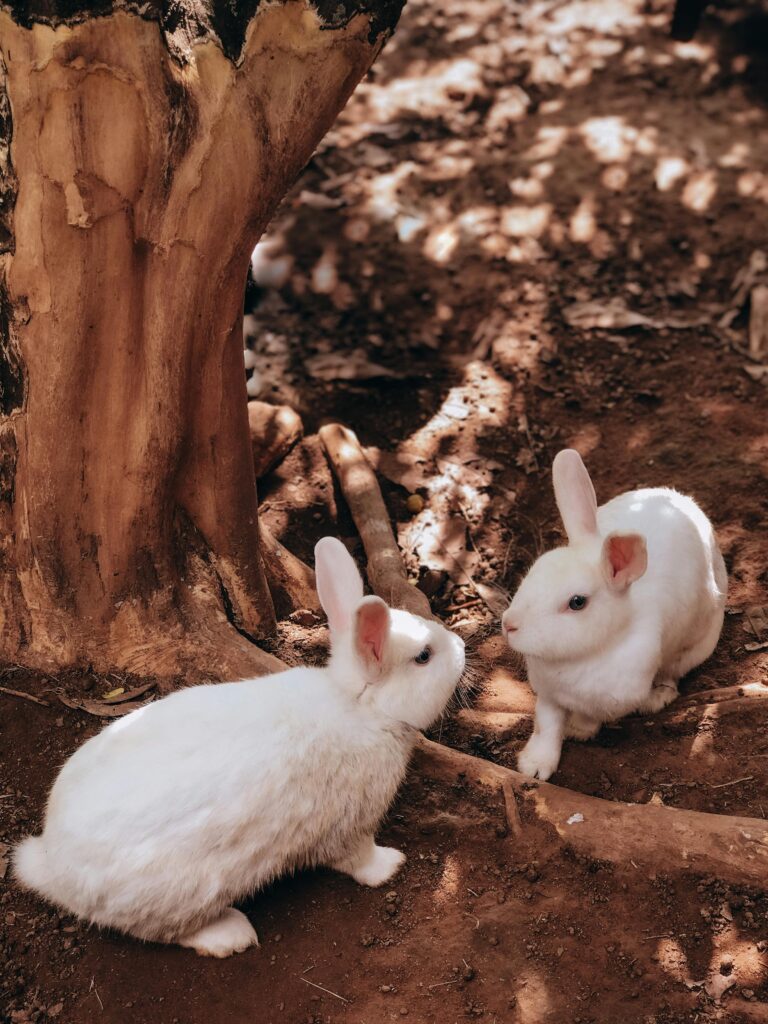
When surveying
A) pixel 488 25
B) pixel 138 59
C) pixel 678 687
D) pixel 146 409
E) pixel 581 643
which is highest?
pixel 138 59

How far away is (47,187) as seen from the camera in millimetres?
3490

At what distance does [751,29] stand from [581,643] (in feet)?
26.4

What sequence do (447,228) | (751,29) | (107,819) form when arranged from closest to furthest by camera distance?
(107,819), (447,228), (751,29)

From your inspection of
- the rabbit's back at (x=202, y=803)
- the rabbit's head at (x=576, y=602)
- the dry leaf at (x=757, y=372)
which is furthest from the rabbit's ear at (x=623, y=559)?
the dry leaf at (x=757, y=372)

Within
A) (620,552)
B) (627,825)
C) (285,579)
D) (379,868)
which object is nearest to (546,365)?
Answer: (285,579)

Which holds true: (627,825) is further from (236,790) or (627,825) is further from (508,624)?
(236,790)

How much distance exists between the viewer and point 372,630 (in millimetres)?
3477

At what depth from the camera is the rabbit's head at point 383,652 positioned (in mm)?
3494

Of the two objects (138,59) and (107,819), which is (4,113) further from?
(107,819)

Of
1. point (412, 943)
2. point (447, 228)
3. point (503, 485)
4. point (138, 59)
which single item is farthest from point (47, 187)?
point (447, 228)

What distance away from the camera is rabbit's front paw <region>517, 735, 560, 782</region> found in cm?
397

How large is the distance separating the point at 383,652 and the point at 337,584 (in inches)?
14.8

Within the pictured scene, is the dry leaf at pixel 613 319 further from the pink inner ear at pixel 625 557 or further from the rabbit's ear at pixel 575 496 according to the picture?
the pink inner ear at pixel 625 557

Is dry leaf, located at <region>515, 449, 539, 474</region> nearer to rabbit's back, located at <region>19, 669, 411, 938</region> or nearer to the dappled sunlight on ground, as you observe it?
the dappled sunlight on ground
